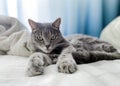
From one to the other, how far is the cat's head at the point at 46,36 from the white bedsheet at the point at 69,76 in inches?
5.6

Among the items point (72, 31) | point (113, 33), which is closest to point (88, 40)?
point (113, 33)

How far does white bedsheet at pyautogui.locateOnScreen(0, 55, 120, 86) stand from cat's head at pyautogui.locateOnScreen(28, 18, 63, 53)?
143 mm

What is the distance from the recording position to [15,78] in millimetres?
A: 930

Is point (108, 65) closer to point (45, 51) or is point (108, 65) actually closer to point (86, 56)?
point (86, 56)

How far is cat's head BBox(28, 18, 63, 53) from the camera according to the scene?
3.93 ft

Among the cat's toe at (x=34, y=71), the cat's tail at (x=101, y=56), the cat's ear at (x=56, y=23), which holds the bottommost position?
A: the cat's tail at (x=101, y=56)

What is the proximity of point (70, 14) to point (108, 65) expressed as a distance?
925mm

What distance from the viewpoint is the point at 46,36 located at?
121 centimetres

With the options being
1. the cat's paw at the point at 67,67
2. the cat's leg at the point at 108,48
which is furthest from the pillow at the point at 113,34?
the cat's paw at the point at 67,67

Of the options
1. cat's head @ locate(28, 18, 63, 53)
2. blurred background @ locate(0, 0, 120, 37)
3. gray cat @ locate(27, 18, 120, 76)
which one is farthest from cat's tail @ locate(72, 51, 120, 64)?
blurred background @ locate(0, 0, 120, 37)

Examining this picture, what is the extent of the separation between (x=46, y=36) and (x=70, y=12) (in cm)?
80

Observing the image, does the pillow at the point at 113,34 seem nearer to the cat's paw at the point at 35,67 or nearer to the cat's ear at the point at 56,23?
the cat's ear at the point at 56,23

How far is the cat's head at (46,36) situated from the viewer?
120 cm

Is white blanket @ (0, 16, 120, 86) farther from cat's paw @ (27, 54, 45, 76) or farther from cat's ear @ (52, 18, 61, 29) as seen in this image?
cat's ear @ (52, 18, 61, 29)
